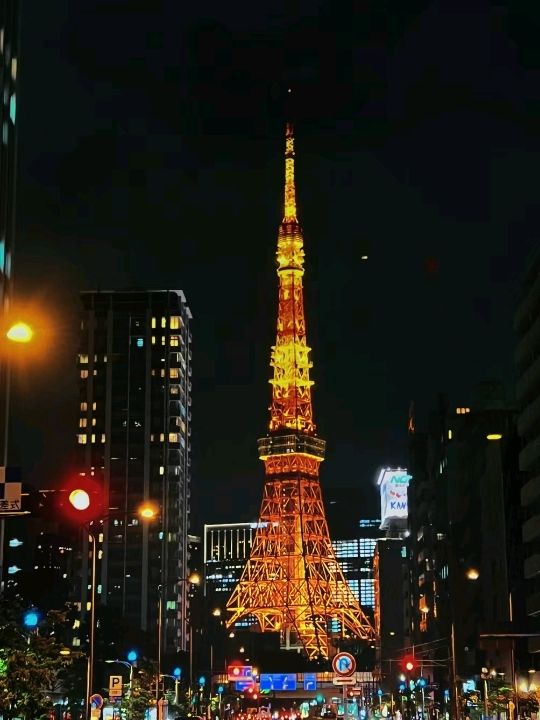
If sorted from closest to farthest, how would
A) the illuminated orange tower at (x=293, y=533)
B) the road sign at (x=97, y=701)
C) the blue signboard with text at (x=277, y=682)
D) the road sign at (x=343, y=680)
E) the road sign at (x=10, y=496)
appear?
1. the road sign at (x=10, y=496)
2. the road sign at (x=343, y=680)
3. the road sign at (x=97, y=701)
4. the blue signboard with text at (x=277, y=682)
5. the illuminated orange tower at (x=293, y=533)

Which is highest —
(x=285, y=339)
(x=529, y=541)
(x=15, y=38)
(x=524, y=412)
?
(x=285, y=339)

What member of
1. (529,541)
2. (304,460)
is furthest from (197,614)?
(529,541)

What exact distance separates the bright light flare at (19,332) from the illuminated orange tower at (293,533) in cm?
12167

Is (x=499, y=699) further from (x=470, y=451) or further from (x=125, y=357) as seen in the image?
(x=125, y=357)

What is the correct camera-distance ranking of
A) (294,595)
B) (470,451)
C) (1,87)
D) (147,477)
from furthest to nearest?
(147,477)
(294,595)
(470,451)
(1,87)

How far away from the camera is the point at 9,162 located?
2314 inches

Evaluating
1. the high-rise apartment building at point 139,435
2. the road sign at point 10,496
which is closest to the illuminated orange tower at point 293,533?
the high-rise apartment building at point 139,435

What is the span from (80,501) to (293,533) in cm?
12372

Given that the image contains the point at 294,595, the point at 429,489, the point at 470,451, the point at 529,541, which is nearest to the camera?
the point at 529,541

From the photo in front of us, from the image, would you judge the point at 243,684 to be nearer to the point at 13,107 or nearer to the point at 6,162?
Result: the point at 6,162

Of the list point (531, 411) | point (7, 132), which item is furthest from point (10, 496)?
point (531, 411)

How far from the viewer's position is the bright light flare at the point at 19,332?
1944 cm

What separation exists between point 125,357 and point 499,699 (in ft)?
364

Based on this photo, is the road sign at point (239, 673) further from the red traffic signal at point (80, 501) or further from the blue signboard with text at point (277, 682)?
the red traffic signal at point (80, 501)
